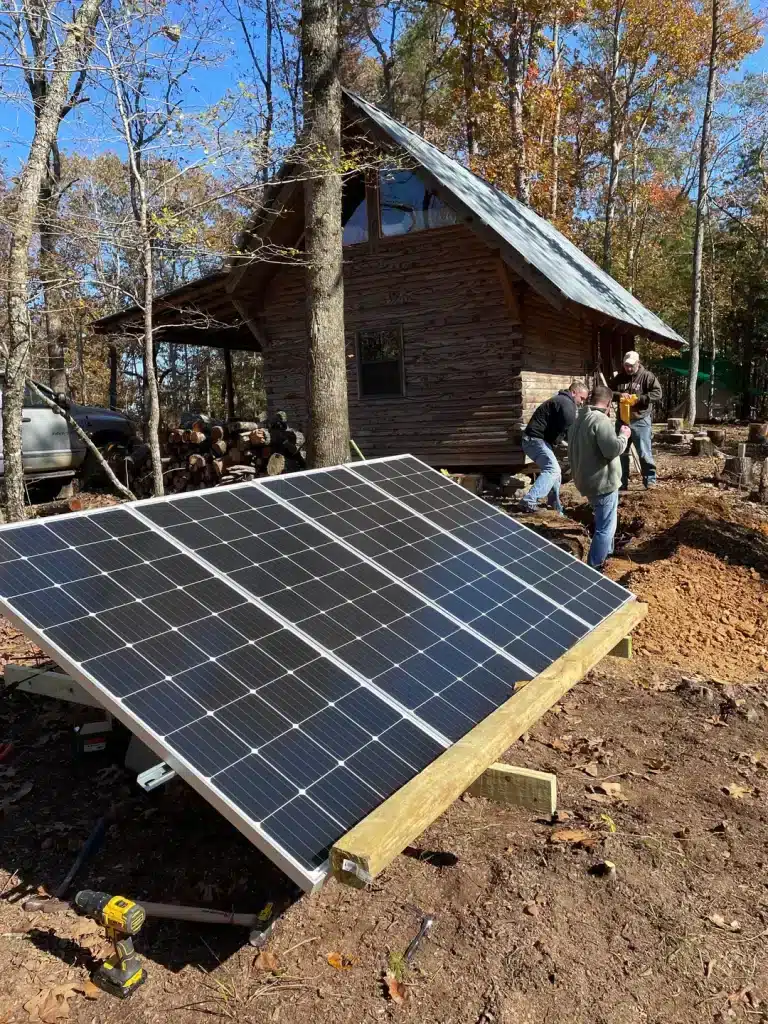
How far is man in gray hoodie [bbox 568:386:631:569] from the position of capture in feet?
24.1

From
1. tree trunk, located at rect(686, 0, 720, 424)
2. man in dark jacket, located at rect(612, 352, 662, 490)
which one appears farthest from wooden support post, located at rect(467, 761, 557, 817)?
tree trunk, located at rect(686, 0, 720, 424)

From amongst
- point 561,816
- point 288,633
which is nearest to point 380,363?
point 288,633

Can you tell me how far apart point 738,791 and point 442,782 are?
2.23m

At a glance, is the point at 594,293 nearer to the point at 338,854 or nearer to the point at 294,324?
the point at 294,324

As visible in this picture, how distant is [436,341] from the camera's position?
14281 mm

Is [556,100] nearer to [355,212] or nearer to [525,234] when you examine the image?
[525,234]

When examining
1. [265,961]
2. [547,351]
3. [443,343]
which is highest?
[443,343]

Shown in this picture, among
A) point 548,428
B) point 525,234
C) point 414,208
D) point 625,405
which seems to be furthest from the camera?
point 525,234

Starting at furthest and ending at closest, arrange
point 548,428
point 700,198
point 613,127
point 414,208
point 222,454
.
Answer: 1. point 613,127
2. point 700,198
3. point 414,208
4. point 222,454
5. point 548,428

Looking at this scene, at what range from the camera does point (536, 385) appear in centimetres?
1411

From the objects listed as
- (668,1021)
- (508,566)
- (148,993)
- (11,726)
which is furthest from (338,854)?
(11,726)

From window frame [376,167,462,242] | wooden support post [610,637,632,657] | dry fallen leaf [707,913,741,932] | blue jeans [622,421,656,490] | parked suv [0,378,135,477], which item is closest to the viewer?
dry fallen leaf [707,913,741,932]

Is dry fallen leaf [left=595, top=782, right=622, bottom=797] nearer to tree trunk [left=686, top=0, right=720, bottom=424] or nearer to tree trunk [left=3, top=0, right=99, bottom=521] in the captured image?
tree trunk [left=3, top=0, right=99, bottom=521]

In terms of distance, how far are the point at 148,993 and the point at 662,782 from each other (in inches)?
117
